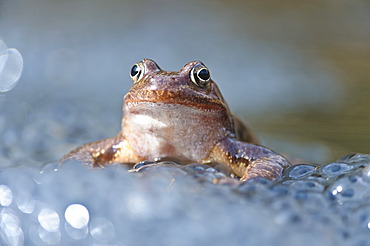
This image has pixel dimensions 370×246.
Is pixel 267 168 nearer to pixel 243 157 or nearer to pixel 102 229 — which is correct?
pixel 243 157

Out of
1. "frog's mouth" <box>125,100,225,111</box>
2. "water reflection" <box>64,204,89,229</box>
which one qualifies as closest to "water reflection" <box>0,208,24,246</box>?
"water reflection" <box>64,204,89,229</box>

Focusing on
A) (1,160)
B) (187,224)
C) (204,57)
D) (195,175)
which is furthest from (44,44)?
(187,224)

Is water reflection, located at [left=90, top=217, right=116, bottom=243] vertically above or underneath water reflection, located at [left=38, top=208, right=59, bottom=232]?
above

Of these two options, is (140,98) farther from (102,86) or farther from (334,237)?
(102,86)

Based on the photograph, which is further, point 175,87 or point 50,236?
point 175,87

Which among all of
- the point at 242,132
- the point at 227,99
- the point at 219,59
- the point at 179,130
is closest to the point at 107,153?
the point at 179,130

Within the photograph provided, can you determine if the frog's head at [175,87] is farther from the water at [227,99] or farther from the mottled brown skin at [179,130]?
the water at [227,99]

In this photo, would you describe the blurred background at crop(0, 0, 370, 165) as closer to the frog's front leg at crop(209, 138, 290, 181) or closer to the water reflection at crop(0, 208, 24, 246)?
the frog's front leg at crop(209, 138, 290, 181)
